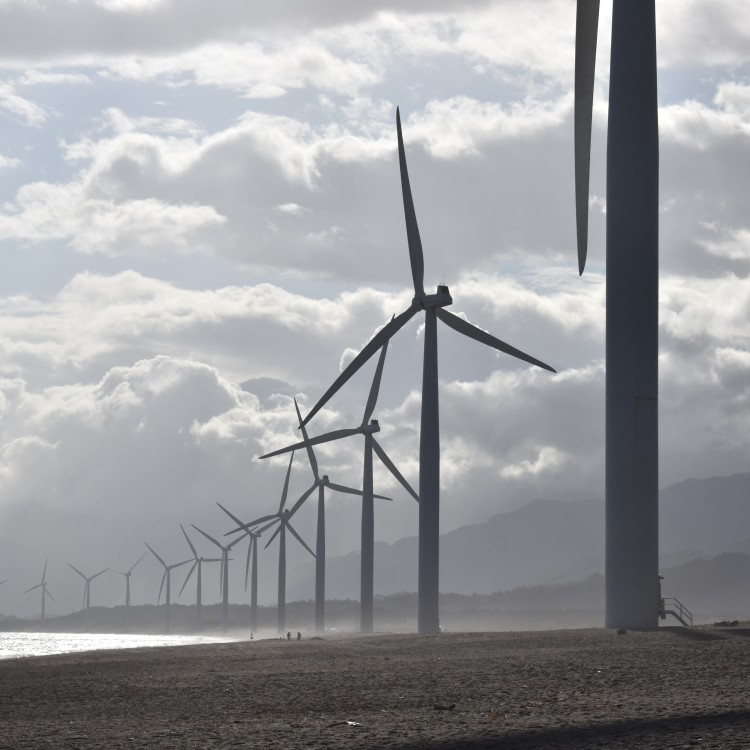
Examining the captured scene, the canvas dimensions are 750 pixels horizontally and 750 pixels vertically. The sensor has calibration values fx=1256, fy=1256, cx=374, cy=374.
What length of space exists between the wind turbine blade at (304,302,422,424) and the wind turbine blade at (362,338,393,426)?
19.5 meters

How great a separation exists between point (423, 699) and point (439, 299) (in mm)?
51380

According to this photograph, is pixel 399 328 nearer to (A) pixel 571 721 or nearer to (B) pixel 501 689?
(B) pixel 501 689

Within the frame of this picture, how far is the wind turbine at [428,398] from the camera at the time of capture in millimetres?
68250

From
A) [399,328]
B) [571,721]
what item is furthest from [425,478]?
[571,721]

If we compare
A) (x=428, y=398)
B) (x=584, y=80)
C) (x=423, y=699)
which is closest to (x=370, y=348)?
(x=428, y=398)

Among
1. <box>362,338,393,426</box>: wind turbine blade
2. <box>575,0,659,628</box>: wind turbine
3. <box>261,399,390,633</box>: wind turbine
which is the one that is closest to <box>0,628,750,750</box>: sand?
<box>575,0,659,628</box>: wind turbine

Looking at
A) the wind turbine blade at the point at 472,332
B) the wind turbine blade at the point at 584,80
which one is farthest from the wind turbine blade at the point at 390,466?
the wind turbine blade at the point at 584,80

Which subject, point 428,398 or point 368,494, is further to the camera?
point 368,494

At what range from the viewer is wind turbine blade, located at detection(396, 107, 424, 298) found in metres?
73.4

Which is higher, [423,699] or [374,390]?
[374,390]

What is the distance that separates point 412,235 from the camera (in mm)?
77062

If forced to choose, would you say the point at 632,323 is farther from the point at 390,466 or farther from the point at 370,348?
the point at 390,466

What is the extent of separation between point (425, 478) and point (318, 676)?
40495 mm

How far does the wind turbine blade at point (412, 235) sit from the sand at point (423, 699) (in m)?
41.0
